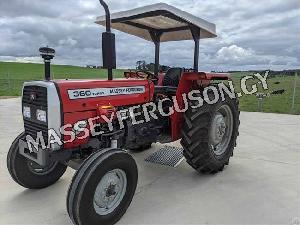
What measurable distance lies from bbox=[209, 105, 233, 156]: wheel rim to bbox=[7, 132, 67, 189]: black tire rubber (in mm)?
2173

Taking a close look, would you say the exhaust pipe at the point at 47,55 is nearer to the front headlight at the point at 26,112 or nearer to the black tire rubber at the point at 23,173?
the front headlight at the point at 26,112

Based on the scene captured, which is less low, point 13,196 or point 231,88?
point 231,88

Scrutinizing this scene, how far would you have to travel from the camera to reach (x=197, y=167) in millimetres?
4531

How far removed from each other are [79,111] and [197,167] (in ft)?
6.03

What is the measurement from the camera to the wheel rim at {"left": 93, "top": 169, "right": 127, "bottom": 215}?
3277mm

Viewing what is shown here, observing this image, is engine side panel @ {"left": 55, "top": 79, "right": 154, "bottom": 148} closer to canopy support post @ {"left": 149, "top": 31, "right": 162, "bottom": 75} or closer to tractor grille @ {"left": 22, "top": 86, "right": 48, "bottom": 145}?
tractor grille @ {"left": 22, "top": 86, "right": 48, "bottom": 145}

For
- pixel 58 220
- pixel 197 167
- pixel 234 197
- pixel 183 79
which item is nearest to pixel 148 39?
pixel 183 79

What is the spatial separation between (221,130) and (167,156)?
994mm

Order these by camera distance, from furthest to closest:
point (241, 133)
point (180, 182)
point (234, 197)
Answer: point (241, 133), point (180, 182), point (234, 197)

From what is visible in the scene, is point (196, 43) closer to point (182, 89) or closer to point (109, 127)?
point (182, 89)

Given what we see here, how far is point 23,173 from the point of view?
3.99m

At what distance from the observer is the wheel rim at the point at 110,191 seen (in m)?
3.28

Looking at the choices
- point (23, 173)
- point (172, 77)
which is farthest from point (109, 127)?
point (172, 77)

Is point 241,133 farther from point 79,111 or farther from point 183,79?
point 79,111
